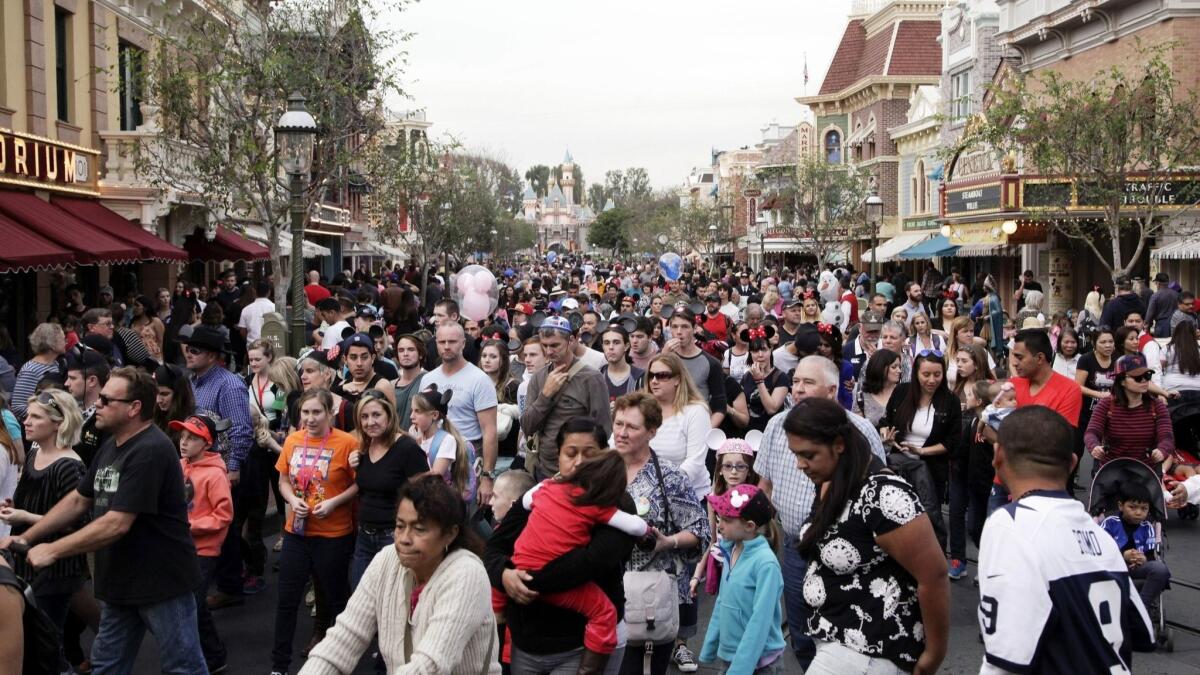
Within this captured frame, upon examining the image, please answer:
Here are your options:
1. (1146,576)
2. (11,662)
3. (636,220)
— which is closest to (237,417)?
(11,662)

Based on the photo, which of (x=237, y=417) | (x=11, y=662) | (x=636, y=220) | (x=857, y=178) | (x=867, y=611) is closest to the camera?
(x=11, y=662)

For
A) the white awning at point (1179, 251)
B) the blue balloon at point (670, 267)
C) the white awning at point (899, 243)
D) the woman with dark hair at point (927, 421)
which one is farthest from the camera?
the white awning at point (899, 243)

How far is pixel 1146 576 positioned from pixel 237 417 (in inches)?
234

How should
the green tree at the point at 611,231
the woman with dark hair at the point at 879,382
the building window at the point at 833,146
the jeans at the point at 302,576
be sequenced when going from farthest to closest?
1. the green tree at the point at 611,231
2. the building window at the point at 833,146
3. the woman with dark hair at the point at 879,382
4. the jeans at the point at 302,576

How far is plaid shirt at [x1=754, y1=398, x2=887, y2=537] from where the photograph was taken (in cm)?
579

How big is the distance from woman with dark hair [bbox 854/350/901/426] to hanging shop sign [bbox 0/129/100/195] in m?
13.3

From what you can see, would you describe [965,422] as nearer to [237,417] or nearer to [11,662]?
[237,417]

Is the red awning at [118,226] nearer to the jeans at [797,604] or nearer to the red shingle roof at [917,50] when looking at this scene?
the jeans at [797,604]

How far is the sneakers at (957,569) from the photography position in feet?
28.8

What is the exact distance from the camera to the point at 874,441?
5.65 m

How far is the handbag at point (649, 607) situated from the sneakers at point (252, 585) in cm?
437

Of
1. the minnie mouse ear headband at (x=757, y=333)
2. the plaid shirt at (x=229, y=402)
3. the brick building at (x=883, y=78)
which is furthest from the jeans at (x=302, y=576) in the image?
the brick building at (x=883, y=78)

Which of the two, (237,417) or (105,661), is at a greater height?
(237,417)

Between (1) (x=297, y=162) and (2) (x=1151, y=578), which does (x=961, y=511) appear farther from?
(1) (x=297, y=162)
